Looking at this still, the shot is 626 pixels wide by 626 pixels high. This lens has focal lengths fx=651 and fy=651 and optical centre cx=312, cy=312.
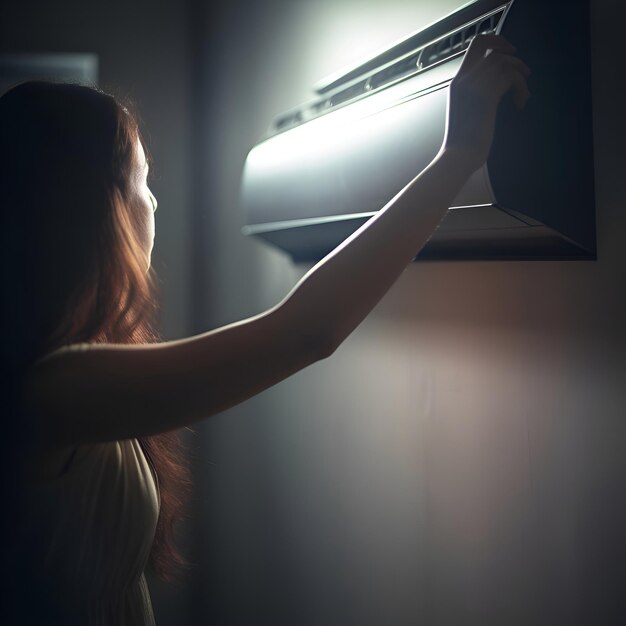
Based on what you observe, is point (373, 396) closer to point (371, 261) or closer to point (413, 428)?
point (413, 428)

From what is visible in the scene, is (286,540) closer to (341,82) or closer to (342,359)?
(342,359)

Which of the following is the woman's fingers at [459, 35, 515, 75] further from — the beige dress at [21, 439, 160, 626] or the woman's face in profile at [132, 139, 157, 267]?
the beige dress at [21, 439, 160, 626]

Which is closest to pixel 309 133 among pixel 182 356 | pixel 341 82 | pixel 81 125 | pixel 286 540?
pixel 341 82

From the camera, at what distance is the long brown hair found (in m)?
0.60

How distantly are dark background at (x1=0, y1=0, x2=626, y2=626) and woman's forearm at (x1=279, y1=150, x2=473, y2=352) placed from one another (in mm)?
308

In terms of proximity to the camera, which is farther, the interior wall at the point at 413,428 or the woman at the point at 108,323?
the interior wall at the point at 413,428

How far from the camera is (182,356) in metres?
0.50

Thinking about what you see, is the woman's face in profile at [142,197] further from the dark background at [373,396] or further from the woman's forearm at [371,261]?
the dark background at [373,396]

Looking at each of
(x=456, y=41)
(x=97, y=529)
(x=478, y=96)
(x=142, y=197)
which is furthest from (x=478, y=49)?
(x=97, y=529)

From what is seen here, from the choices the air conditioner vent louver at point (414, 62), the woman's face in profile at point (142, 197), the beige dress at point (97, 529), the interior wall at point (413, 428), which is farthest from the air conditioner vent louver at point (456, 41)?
the beige dress at point (97, 529)

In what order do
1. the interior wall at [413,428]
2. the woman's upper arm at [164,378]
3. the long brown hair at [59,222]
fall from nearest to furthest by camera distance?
1. the woman's upper arm at [164,378]
2. the long brown hair at [59,222]
3. the interior wall at [413,428]

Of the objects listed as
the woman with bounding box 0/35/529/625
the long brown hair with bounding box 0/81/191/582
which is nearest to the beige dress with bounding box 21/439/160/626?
the woman with bounding box 0/35/529/625

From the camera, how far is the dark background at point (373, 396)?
0.78 metres

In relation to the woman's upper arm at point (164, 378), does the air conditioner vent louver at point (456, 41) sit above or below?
above
